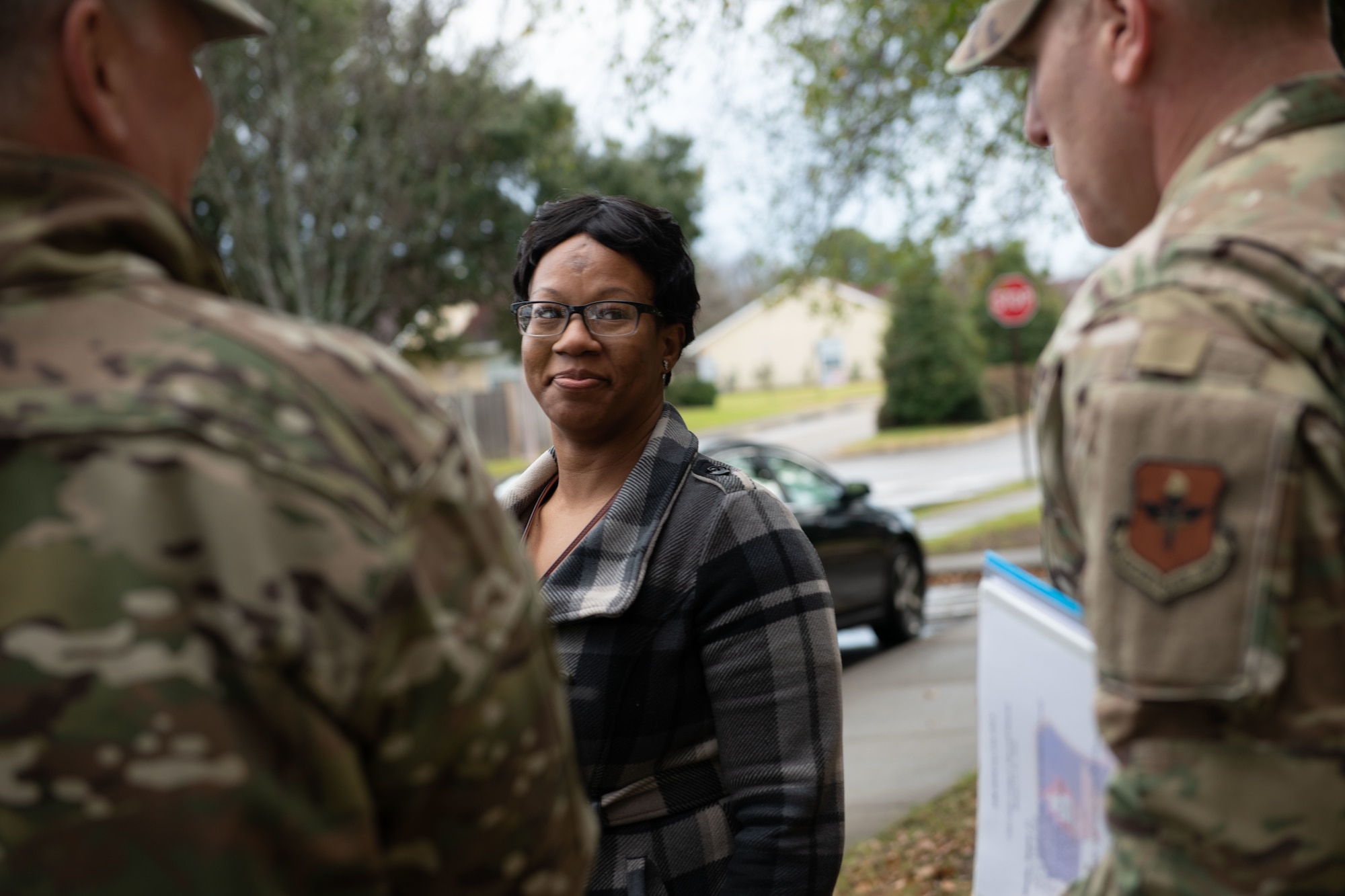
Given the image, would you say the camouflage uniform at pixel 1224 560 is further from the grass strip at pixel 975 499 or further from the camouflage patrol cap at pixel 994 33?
the grass strip at pixel 975 499

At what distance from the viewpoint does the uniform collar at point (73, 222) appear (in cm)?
101

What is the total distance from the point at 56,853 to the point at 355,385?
1.42 feet

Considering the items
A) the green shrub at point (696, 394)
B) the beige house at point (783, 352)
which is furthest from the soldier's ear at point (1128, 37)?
the beige house at point (783, 352)

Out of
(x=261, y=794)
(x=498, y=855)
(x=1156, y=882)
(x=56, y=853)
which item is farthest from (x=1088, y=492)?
(x=56, y=853)

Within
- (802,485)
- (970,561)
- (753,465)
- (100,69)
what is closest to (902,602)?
(802,485)

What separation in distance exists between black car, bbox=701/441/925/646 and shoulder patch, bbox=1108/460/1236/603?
788 cm

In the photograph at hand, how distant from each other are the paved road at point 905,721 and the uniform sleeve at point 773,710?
3.49 meters

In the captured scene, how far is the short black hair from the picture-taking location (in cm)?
240

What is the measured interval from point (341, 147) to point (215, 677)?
1705 centimetres

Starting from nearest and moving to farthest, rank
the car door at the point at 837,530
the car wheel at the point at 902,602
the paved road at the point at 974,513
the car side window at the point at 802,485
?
the car door at the point at 837,530
the car side window at the point at 802,485
the car wheel at the point at 902,602
the paved road at the point at 974,513

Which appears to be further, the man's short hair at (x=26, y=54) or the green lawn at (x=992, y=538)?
the green lawn at (x=992, y=538)

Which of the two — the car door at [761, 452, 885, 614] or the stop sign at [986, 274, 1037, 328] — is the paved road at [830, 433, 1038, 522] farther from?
the car door at [761, 452, 885, 614]

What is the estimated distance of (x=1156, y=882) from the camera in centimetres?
114

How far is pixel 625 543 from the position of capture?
214 cm
